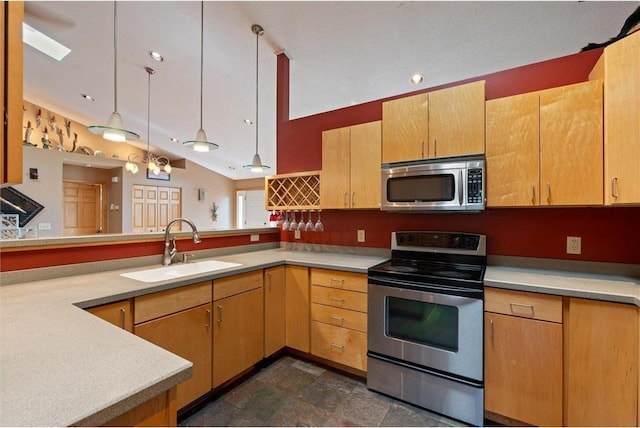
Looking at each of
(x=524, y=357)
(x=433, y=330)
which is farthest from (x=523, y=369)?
(x=433, y=330)

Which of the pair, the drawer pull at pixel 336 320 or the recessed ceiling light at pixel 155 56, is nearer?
the drawer pull at pixel 336 320

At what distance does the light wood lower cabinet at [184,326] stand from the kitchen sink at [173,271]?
0.20 m

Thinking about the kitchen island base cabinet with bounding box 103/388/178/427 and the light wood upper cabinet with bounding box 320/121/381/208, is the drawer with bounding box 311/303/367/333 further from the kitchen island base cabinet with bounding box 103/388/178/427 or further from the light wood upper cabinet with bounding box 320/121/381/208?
the kitchen island base cabinet with bounding box 103/388/178/427

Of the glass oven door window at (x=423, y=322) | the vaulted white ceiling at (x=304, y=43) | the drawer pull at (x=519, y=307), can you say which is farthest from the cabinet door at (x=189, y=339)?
the vaulted white ceiling at (x=304, y=43)

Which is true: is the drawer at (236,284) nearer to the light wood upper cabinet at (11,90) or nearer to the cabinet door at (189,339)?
the cabinet door at (189,339)

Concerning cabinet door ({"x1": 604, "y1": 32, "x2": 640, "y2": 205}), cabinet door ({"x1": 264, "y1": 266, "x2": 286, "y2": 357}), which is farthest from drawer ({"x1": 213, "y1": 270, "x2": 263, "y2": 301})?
cabinet door ({"x1": 604, "y1": 32, "x2": 640, "y2": 205})

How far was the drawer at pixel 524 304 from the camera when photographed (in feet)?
5.14

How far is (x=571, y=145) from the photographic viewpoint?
1.72 metres

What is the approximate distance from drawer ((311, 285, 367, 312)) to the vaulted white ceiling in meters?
2.23

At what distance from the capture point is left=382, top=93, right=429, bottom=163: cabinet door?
85.7 inches

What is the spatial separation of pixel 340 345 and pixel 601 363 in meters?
1.54

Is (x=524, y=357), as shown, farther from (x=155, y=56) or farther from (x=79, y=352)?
(x=155, y=56)

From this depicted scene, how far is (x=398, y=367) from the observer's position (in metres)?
1.97

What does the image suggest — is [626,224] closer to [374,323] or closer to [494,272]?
[494,272]
